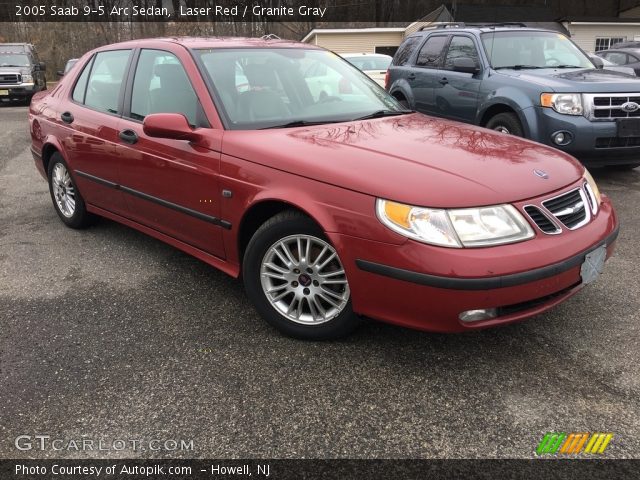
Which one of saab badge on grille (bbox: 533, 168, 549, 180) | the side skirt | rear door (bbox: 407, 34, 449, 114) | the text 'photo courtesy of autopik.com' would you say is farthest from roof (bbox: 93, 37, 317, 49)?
rear door (bbox: 407, 34, 449, 114)

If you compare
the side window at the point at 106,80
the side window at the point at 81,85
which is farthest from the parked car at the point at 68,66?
the side window at the point at 106,80

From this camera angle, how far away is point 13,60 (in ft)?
61.6

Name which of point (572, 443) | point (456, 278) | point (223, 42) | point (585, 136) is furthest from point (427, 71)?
point (572, 443)

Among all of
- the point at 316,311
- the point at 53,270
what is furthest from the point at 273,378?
the point at 53,270

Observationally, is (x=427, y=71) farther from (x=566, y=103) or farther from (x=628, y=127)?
(x=628, y=127)

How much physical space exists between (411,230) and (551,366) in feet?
3.38

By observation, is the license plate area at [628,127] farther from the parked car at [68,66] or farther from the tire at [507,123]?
the parked car at [68,66]

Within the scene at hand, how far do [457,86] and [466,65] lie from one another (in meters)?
0.28

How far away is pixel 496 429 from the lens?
2.26 metres

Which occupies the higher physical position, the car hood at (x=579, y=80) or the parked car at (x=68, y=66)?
the parked car at (x=68, y=66)

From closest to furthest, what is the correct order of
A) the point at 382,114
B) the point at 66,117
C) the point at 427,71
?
the point at 382,114 → the point at 66,117 → the point at 427,71

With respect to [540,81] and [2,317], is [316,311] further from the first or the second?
[540,81]

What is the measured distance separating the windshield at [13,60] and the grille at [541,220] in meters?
20.3

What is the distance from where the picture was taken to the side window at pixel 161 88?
3441 millimetres
